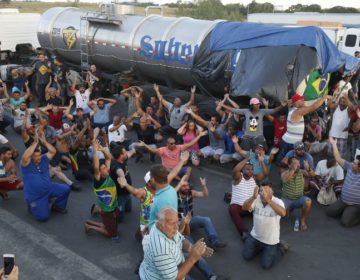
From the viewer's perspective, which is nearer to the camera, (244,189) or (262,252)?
(262,252)

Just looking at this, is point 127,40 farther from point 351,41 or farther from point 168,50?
point 351,41

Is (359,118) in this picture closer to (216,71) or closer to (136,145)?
(216,71)

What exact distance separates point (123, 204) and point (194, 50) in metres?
5.43

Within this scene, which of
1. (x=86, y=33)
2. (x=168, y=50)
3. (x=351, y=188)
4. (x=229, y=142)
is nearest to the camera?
(x=351, y=188)

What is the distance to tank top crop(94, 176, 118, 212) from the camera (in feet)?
21.6

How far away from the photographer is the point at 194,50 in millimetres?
11453

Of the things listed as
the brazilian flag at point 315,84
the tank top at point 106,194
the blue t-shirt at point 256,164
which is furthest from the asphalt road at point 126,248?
the brazilian flag at point 315,84

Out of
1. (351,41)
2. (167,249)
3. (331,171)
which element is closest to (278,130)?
(331,171)

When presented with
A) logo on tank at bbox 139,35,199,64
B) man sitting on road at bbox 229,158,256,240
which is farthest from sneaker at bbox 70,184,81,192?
logo on tank at bbox 139,35,199,64

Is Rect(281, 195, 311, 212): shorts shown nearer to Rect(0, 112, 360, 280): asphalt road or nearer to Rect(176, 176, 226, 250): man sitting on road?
Rect(0, 112, 360, 280): asphalt road

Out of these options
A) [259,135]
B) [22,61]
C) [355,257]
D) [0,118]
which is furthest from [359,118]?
[22,61]

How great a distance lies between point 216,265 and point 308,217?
88.3 inches

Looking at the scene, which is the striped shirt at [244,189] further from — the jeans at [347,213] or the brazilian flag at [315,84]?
the brazilian flag at [315,84]

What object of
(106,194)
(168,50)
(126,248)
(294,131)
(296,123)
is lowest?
(126,248)
